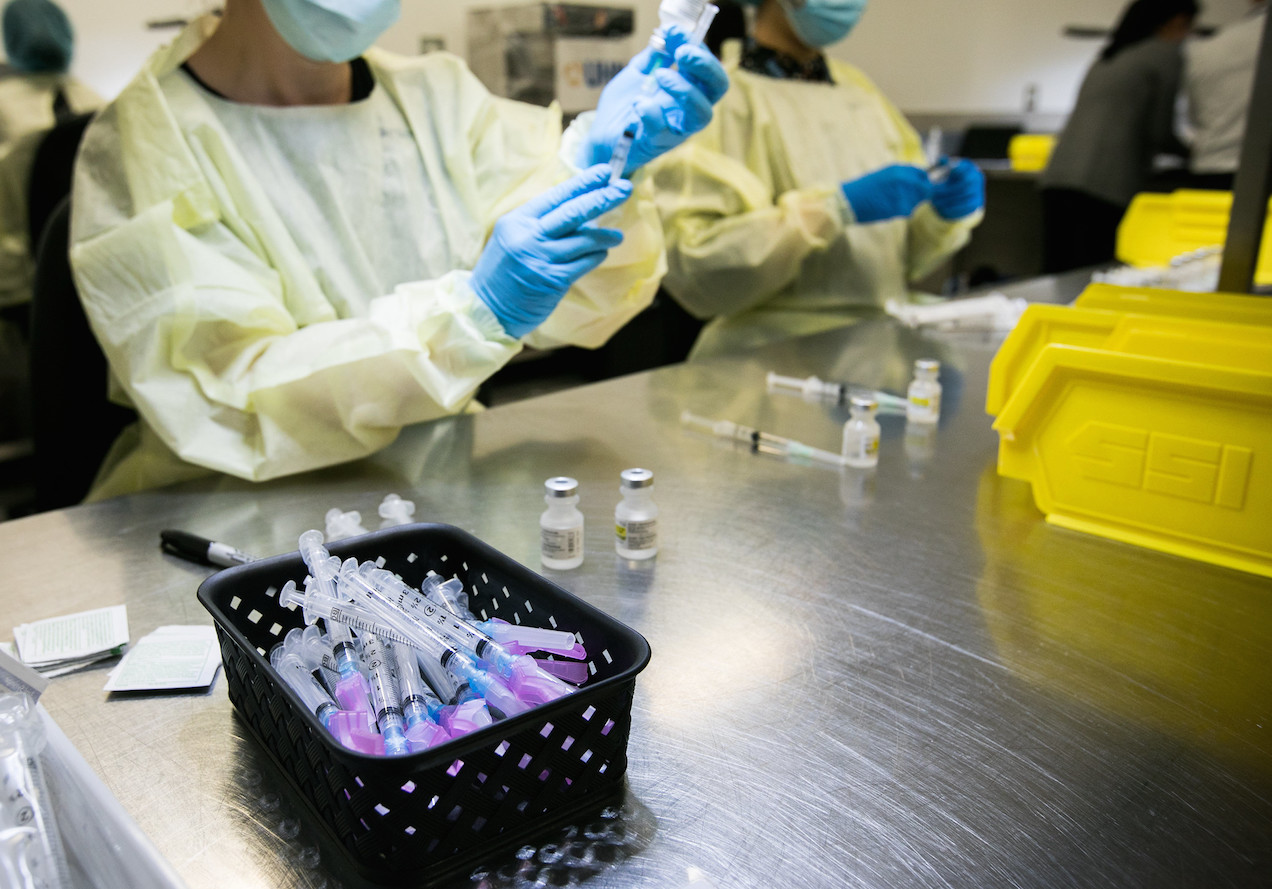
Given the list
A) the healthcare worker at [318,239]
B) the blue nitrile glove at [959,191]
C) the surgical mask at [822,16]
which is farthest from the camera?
the blue nitrile glove at [959,191]

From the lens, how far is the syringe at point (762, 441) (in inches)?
48.0

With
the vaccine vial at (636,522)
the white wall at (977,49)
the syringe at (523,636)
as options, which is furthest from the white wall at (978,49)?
the syringe at (523,636)

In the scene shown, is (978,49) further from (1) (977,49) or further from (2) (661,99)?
(2) (661,99)

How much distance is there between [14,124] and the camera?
211 centimetres

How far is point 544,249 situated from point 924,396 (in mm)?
608

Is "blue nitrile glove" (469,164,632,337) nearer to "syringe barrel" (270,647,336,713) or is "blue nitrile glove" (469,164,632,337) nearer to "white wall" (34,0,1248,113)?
"syringe barrel" (270,647,336,713)

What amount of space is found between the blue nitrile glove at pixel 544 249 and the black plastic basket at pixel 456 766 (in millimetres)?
587

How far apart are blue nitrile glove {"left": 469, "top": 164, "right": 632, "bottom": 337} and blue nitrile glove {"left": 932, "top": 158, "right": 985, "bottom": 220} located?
52.9 inches

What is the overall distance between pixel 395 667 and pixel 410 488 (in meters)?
0.50

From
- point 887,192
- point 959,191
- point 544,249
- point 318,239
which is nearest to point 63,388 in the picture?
point 318,239

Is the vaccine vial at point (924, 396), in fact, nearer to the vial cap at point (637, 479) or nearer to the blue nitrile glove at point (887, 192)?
the vial cap at point (637, 479)

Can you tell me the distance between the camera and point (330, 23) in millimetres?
1217

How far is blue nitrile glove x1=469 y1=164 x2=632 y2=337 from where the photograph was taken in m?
1.15

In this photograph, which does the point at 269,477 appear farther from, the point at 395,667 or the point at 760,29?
the point at 760,29
